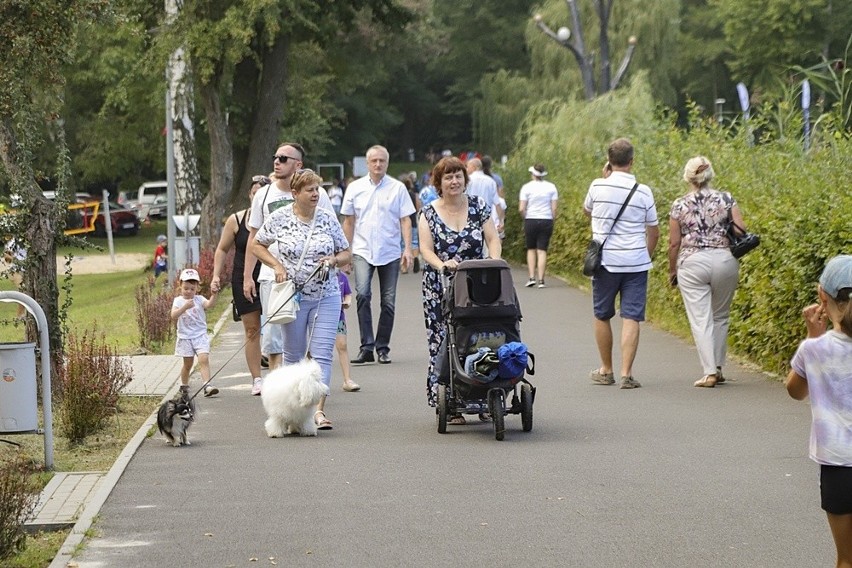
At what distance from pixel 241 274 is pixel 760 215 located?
478cm

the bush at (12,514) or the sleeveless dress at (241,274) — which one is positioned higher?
the sleeveless dress at (241,274)

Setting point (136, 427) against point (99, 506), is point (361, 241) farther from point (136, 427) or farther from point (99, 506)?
point (99, 506)

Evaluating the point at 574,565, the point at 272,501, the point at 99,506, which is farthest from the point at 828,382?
the point at 99,506

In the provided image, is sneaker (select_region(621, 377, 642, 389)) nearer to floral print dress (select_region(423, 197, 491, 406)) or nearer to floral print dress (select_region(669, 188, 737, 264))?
floral print dress (select_region(669, 188, 737, 264))

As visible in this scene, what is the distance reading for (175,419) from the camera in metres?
9.71

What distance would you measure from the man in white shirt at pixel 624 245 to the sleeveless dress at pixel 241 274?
2.76 m

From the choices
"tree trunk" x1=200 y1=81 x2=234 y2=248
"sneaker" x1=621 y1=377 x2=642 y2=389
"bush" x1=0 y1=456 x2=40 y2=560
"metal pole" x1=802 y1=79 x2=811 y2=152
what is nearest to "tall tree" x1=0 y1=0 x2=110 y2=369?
"bush" x1=0 y1=456 x2=40 y2=560

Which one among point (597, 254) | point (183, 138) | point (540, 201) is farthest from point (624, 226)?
point (183, 138)

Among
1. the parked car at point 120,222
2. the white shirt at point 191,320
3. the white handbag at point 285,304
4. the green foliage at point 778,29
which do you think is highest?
the green foliage at point 778,29

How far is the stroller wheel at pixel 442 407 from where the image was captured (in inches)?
392

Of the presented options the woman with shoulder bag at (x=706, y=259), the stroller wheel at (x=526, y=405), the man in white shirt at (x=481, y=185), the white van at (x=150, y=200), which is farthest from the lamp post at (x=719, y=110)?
the white van at (x=150, y=200)

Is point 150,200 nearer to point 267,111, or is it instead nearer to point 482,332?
point 267,111

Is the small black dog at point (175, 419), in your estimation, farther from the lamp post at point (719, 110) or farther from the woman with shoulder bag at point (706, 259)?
the lamp post at point (719, 110)

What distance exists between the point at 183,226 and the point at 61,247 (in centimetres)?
1264
